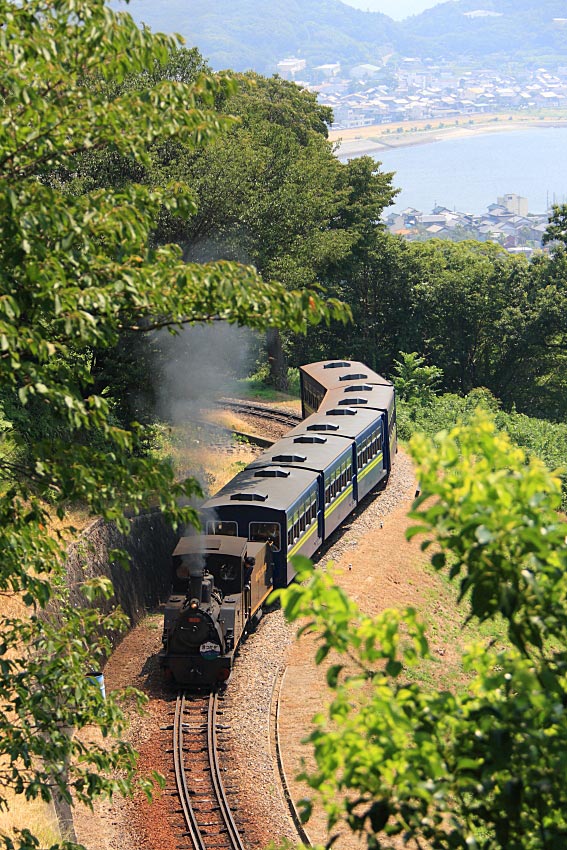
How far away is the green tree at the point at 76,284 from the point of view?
310 inches

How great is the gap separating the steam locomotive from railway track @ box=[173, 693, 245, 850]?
0.72m

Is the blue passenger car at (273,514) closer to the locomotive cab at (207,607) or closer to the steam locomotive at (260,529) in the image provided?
the steam locomotive at (260,529)

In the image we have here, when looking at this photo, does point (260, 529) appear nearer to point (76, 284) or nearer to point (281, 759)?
point (281, 759)

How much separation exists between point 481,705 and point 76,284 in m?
4.51

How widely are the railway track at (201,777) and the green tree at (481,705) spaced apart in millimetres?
10215

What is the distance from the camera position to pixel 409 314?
5494 centimetres

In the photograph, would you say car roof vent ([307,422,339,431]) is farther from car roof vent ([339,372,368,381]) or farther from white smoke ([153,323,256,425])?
car roof vent ([339,372,368,381])

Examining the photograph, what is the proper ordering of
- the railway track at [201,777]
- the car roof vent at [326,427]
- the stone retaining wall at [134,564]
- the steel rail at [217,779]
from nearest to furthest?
the steel rail at [217,779]
the railway track at [201,777]
the stone retaining wall at [134,564]
the car roof vent at [326,427]

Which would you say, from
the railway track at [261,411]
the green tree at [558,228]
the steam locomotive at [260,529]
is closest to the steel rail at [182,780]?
the steam locomotive at [260,529]

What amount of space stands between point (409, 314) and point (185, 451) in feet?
80.4

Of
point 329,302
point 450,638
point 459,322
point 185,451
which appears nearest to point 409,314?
point 459,322

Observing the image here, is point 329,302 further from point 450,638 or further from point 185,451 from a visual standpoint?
point 185,451

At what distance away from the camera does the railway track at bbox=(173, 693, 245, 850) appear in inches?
602

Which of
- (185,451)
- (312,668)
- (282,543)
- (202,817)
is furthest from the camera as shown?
(185,451)
